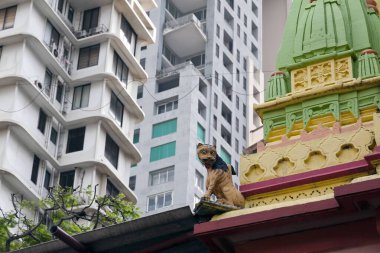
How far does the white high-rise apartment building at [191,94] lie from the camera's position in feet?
260

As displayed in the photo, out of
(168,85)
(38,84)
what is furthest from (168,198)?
(38,84)

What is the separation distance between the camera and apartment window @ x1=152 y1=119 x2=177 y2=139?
271 feet

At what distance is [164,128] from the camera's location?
3280 inches

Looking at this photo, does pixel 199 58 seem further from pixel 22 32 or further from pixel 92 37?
pixel 22 32

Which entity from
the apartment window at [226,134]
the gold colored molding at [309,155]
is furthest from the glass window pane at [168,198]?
the gold colored molding at [309,155]

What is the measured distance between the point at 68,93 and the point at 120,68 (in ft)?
12.4

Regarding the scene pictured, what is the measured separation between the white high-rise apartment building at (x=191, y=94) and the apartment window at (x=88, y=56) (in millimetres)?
15293

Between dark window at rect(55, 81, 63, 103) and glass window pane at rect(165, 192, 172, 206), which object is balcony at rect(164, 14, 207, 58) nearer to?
glass window pane at rect(165, 192, 172, 206)

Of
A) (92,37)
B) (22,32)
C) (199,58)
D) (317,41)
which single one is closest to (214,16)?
(199,58)

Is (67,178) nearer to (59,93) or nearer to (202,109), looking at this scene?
(59,93)

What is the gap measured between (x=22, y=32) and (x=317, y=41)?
1562 inches

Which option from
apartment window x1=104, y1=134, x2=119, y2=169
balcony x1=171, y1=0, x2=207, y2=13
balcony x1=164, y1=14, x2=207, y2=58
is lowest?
apartment window x1=104, y1=134, x2=119, y2=169

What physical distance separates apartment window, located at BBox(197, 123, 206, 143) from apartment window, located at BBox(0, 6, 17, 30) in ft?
82.5

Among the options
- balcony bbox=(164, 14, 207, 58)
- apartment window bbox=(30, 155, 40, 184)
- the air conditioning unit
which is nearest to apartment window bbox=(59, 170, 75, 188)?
apartment window bbox=(30, 155, 40, 184)
